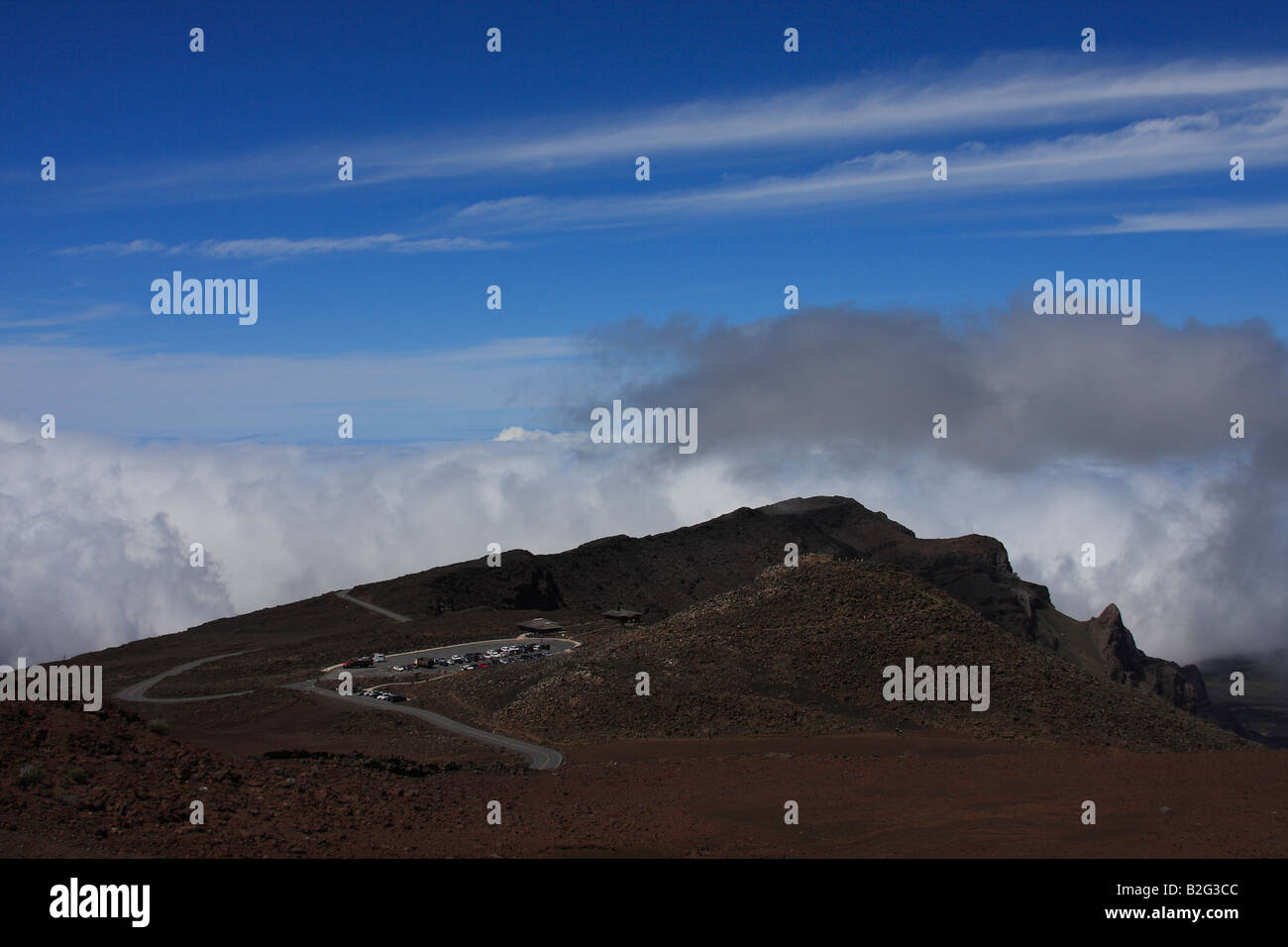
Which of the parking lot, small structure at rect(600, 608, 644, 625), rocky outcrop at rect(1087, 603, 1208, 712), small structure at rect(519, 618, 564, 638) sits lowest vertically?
rocky outcrop at rect(1087, 603, 1208, 712)

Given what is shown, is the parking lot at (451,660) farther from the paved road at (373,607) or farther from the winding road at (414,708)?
the paved road at (373,607)

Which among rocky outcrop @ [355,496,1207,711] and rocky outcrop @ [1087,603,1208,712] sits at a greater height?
rocky outcrop @ [355,496,1207,711]

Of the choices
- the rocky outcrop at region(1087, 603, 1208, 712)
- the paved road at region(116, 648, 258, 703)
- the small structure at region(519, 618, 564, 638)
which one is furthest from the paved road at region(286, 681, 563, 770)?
the rocky outcrop at region(1087, 603, 1208, 712)

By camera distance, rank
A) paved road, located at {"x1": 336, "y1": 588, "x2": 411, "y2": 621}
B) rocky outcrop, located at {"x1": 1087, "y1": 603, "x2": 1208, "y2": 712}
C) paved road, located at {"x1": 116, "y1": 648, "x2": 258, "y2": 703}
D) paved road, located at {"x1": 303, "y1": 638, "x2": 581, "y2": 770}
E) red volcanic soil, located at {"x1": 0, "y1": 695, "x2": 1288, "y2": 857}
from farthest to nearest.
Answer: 1. rocky outcrop, located at {"x1": 1087, "y1": 603, "x2": 1208, "y2": 712}
2. paved road, located at {"x1": 336, "y1": 588, "x2": 411, "y2": 621}
3. paved road, located at {"x1": 116, "y1": 648, "x2": 258, "y2": 703}
4. paved road, located at {"x1": 303, "y1": 638, "x2": 581, "y2": 770}
5. red volcanic soil, located at {"x1": 0, "y1": 695, "x2": 1288, "y2": 857}

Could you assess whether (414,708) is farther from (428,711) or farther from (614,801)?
(614,801)

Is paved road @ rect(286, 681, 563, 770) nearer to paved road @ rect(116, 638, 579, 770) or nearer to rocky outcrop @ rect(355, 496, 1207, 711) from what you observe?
paved road @ rect(116, 638, 579, 770)
